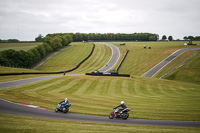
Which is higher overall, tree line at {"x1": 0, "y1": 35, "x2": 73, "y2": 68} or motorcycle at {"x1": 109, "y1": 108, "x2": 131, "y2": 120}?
tree line at {"x1": 0, "y1": 35, "x2": 73, "y2": 68}

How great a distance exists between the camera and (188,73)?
59594 millimetres

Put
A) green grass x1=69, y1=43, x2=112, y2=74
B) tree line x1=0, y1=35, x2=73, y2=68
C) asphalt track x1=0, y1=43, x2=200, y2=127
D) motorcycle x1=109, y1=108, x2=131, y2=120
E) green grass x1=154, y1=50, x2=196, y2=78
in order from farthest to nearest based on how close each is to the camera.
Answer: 1. green grass x1=69, y1=43, x2=112, y2=74
2. tree line x1=0, y1=35, x2=73, y2=68
3. green grass x1=154, y1=50, x2=196, y2=78
4. motorcycle x1=109, y1=108, x2=131, y2=120
5. asphalt track x1=0, y1=43, x2=200, y2=127

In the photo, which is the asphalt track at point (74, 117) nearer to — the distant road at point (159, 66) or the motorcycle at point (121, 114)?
the motorcycle at point (121, 114)

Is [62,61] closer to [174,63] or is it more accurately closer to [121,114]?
[174,63]

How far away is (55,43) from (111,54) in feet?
133

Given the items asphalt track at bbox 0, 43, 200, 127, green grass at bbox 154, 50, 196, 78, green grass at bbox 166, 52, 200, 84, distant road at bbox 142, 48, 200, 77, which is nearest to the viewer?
asphalt track at bbox 0, 43, 200, 127

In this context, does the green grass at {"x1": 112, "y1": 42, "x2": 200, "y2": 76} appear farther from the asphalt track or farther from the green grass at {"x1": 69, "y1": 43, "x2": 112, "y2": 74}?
the asphalt track

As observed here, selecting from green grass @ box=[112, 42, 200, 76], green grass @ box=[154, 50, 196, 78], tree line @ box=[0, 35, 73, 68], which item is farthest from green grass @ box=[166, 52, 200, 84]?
tree line @ box=[0, 35, 73, 68]

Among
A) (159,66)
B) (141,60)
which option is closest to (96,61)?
(141,60)

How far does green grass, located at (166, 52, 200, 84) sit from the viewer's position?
186ft

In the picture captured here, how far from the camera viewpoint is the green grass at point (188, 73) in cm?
5655

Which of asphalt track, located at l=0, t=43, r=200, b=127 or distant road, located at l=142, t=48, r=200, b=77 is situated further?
distant road, located at l=142, t=48, r=200, b=77

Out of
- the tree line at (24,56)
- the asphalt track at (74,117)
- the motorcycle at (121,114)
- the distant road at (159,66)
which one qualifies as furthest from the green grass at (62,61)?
the motorcycle at (121,114)

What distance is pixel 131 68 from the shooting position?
75625mm
